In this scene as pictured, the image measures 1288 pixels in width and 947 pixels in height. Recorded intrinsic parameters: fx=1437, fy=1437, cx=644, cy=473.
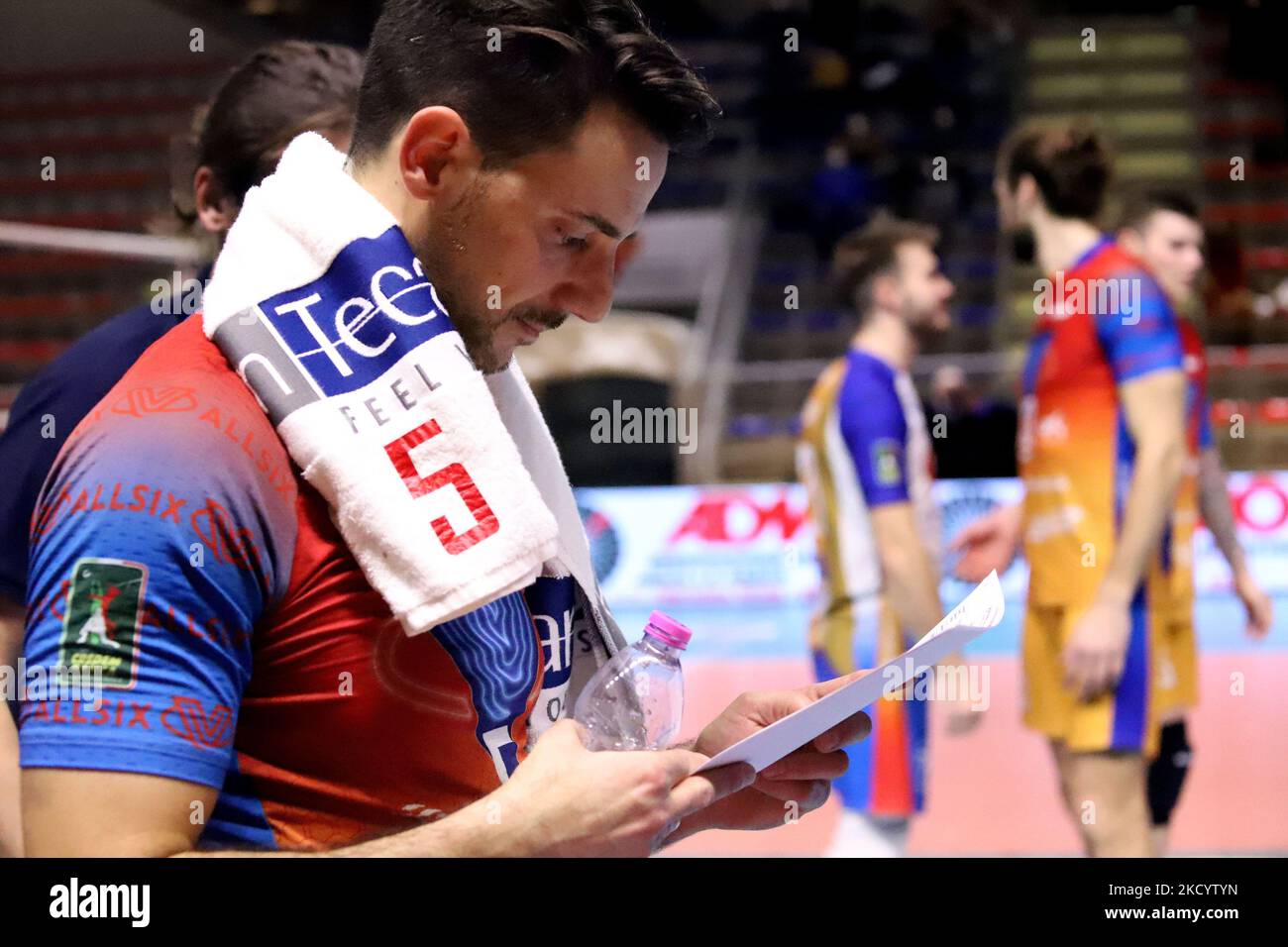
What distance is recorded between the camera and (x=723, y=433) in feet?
29.7

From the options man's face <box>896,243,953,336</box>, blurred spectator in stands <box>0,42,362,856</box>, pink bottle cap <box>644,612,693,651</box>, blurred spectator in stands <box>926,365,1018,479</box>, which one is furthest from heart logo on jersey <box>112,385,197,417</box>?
blurred spectator in stands <box>926,365,1018,479</box>

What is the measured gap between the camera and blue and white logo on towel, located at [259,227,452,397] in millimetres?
1084

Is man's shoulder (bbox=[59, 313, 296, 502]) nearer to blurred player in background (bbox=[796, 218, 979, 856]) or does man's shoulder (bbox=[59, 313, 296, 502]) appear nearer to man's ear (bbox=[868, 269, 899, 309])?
blurred player in background (bbox=[796, 218, 979, 856])

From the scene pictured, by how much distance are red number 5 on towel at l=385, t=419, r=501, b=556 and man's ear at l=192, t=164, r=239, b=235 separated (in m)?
0.95

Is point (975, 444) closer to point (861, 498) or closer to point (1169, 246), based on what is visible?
point (1169, 246)

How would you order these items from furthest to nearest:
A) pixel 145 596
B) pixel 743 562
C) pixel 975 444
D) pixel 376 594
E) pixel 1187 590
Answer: pixel 743 562
pixel 975 444
pixel 1187 590
pixel 376 594
pixel 145 596

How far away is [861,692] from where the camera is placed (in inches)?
44.8

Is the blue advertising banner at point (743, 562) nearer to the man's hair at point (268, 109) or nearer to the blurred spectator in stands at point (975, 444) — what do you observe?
the blurred spectator in stands at point (975, 444)

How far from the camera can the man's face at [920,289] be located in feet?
12.2

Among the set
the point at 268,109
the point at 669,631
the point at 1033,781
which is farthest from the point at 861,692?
the point at 1033,781

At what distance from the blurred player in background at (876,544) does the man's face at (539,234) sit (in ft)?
7.32

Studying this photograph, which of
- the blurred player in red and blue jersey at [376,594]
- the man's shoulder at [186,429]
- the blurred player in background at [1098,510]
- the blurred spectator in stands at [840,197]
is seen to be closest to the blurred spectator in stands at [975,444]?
the blurred spectator in stands at [840,197]

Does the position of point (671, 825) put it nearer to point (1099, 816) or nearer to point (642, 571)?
point (1099, 816)

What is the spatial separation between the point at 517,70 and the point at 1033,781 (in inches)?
A: 159
